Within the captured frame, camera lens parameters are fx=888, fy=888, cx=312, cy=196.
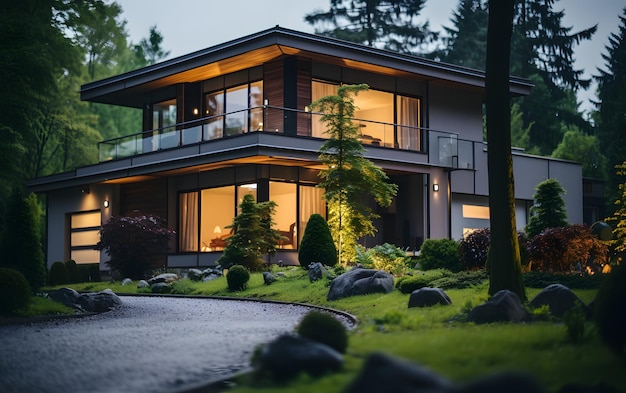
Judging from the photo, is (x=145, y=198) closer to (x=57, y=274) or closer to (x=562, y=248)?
(x=57, y=274)

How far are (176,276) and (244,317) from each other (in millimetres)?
12895

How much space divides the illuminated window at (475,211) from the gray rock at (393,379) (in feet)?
Result: 97.8

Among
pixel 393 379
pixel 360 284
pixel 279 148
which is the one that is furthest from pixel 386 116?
pixel 393 379

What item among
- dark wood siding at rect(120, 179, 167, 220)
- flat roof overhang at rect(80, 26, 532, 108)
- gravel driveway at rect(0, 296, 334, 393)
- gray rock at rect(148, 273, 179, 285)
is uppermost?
flat roof overhang at rect(80, 26, 532, 108)

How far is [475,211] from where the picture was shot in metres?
36.8

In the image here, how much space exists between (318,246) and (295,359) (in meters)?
17.3

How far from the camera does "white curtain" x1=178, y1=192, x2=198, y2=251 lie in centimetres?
3406

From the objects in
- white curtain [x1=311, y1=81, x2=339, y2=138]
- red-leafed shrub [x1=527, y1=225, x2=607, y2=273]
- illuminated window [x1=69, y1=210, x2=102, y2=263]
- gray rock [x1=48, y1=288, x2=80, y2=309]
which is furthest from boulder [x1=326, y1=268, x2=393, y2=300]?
illuminated window [x1=69, y1=210, x2=102, y2=263]

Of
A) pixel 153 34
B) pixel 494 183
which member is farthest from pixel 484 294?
pixel 153 34

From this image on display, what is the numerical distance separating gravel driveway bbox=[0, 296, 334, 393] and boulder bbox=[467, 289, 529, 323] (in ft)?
10.3

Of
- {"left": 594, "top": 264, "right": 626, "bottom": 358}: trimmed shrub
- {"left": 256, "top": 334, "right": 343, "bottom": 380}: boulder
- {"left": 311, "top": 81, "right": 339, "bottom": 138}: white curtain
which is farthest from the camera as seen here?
{"left": 311, "top": 81, "right": 339, "bottom": 138}: white curtain

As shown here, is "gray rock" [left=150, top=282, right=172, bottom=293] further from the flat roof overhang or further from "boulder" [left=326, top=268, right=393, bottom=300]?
the flat roof overhang

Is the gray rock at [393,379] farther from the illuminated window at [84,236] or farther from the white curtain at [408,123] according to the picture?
the illuminated window at [84,236]

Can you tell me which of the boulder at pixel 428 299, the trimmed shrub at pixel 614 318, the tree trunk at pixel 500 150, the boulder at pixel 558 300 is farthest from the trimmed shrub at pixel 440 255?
the trimmed shrub at pixel 614 318
